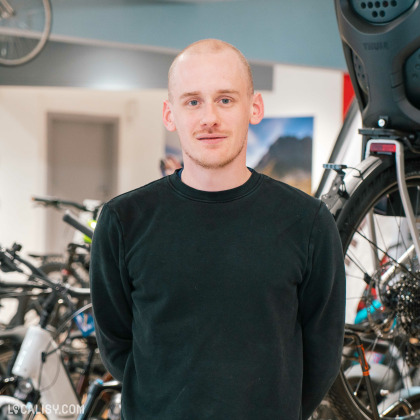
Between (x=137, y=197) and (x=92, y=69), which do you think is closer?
(x=137, y=197)

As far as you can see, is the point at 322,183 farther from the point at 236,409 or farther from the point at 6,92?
the point at 6,92

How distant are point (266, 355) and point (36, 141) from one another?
26.0 feet

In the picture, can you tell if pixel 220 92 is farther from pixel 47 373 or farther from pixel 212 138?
pixel 47 373

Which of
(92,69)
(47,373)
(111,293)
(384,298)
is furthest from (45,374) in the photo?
(92,69)

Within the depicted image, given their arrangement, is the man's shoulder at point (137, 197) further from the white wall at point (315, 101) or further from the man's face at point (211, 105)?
the white wall at point (315, 101)

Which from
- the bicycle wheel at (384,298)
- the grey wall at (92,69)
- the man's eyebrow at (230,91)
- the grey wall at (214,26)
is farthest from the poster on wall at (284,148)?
the man's eyebrow at (230,91)

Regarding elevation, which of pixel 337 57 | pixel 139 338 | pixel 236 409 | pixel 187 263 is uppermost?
pixel 337 57

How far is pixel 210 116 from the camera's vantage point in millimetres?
1426

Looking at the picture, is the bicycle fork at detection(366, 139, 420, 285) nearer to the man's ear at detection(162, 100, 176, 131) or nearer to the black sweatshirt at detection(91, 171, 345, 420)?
the black sweatshirt at detection(91, 171, 345, 420)

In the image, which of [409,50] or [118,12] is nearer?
[409,50]

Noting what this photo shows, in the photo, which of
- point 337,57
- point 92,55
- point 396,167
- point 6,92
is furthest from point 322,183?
point 6,92

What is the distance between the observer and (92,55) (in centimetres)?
723

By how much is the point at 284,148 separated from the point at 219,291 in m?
6.80

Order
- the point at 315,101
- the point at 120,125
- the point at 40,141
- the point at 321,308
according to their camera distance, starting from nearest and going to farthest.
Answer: the point at 321,308
the point at 315,101
the point at 40,141
the point at 120,125
